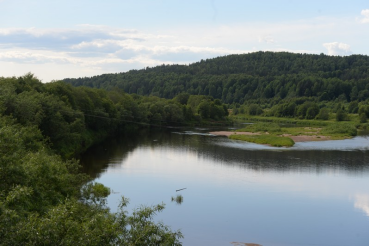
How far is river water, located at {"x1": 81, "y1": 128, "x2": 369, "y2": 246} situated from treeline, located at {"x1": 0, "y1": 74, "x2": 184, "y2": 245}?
11.6 feet

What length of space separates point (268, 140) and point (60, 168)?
45.2 metres

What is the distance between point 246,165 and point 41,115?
20632 millimetres

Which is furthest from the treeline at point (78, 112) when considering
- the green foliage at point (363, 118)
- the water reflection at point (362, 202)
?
the green foliage at point (363, 118)

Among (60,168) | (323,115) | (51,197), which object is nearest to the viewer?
(51,197)

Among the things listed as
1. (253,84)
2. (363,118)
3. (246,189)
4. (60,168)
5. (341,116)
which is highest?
(253,84)

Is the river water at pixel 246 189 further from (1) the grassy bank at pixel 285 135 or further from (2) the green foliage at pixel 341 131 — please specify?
(2) the green foliage at pixel 341 131

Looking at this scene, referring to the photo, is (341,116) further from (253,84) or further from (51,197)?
(51,197)

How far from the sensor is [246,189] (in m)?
32.8

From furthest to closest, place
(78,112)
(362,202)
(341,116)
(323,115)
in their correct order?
(323,115)
(341,116)
(78,112)
(362,202)

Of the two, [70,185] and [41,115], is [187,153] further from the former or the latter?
[70,185]

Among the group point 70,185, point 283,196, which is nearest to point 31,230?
point 70,185

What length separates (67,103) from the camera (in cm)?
5375

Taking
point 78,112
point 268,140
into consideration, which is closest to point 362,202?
point 78,112

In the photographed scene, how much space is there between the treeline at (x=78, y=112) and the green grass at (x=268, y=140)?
20944 millimetres
